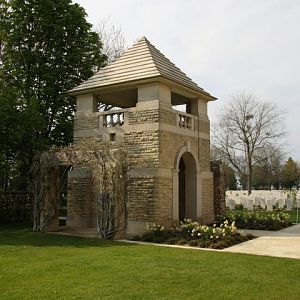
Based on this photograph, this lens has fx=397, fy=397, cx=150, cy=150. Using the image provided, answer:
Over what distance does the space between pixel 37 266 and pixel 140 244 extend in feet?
13.2

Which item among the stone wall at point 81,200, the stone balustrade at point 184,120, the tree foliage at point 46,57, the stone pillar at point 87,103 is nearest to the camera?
the stone balustrade at point 184,120

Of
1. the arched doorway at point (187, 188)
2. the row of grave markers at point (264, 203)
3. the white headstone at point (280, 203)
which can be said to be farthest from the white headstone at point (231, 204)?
the arched doorway at point (187, 188)

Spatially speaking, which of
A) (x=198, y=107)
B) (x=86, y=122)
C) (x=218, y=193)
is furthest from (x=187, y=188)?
(x=86, y=122)

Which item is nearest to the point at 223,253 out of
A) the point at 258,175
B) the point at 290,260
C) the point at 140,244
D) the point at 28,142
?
the point at 290,260

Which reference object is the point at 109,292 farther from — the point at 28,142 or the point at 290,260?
the point at 28,142

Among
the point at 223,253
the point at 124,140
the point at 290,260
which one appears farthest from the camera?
the point at 124,140

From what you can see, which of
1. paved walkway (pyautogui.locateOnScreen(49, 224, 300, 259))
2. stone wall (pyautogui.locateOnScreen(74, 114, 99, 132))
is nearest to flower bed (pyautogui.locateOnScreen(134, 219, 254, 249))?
paved walkway (pyautogui.locateOnScreen(49, 224, 300, 259))

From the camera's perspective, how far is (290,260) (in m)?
9.25

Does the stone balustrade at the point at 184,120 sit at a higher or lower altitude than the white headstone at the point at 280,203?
higher

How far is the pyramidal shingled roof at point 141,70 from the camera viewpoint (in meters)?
14.6

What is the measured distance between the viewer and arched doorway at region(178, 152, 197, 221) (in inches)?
645

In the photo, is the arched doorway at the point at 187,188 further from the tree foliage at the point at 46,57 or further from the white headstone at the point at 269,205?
the white headstone at the point at 269,205

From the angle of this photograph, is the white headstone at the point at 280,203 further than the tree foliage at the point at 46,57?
Yes

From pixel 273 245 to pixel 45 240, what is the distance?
22.9 ft
